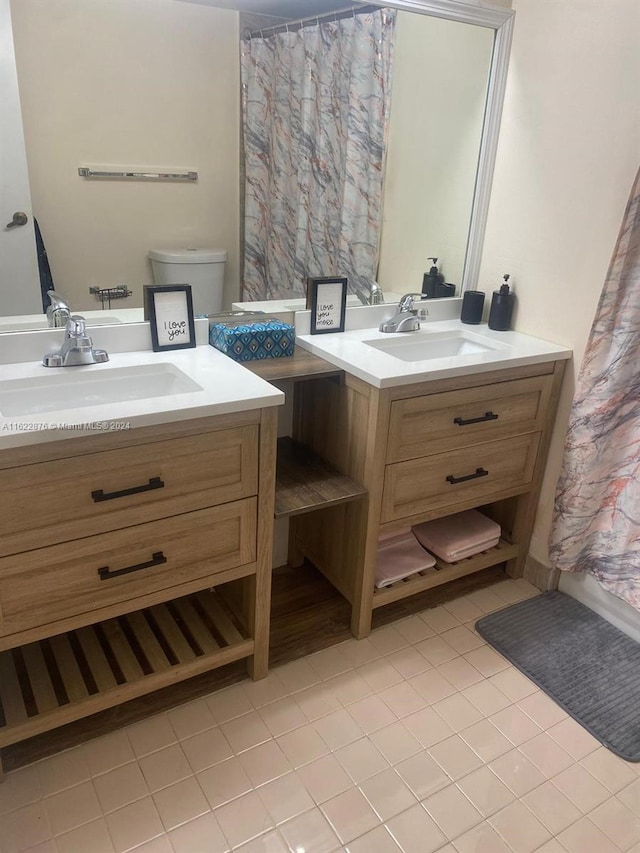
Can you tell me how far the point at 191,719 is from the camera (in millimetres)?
1635

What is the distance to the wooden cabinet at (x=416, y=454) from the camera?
1734 mm

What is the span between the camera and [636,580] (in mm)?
1892

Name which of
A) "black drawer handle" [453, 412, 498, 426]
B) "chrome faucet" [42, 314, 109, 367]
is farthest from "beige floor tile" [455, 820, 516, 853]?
"chrome faucet" [42, 314, 109, 367]

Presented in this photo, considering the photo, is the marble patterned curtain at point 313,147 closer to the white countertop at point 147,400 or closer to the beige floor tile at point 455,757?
the white countertop at point 147,400

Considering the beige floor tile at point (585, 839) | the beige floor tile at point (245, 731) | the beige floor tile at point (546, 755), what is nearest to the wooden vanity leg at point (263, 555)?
the beige floor tile at point (245, 731)

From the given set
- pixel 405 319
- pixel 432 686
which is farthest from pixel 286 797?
pixel 405 319

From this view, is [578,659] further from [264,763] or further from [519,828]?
[264,763]

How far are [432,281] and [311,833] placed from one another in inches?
66.7

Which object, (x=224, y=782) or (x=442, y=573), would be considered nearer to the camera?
(x=224, y=782)

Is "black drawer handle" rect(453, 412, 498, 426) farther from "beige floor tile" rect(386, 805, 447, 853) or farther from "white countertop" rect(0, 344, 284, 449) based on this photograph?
"beige floor tile" rect(386, 805, 447, 853)

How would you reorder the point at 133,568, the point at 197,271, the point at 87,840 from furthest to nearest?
1. the point at 197,271
2. the point at 133,568
3. the point at 87,840

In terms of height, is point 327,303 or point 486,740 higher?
point 327,303

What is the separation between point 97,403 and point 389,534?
41.7 inches

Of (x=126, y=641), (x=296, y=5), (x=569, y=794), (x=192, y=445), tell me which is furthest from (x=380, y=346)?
(x=569, y=794)
